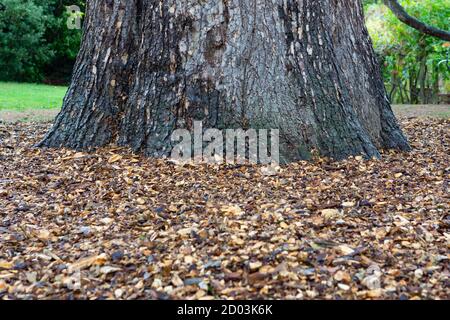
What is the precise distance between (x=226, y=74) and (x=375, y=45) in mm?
7722

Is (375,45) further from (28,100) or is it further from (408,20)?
(28,100)

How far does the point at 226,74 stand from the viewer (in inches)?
158

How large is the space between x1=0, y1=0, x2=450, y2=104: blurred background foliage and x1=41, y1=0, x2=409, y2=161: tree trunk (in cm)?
474

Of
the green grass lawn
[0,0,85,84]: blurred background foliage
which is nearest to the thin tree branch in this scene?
the green grass lawn

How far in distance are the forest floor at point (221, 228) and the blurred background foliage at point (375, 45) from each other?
17.9 feet

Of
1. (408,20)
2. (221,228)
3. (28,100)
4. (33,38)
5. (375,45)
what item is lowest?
(221,228)

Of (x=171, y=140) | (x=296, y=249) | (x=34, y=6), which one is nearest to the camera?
(x=296, y=249)

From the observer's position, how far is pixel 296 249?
8.68ft

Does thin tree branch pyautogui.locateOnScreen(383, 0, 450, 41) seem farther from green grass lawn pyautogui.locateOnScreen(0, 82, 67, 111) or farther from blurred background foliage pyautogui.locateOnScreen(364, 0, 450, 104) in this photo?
green grass lawn pyautogui.locateOnScreen(0, 82, 67, 111)

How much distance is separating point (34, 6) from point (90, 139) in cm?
1536

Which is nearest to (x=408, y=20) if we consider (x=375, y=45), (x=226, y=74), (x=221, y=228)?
(x=226, y=74)

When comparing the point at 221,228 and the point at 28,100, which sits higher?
the point at 28,100

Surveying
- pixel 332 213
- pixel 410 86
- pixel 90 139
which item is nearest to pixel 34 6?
pixel 410 86
